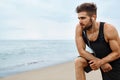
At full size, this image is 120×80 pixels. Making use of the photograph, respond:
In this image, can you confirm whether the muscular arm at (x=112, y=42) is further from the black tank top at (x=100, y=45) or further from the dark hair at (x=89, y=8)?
the dark hair at (x=89, y=8)

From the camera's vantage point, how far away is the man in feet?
11.4

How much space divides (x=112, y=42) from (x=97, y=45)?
6.6 inches

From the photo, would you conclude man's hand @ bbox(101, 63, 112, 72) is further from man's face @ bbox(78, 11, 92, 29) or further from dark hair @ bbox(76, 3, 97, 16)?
dark hair @ bbox(76, 3, 97, 16)

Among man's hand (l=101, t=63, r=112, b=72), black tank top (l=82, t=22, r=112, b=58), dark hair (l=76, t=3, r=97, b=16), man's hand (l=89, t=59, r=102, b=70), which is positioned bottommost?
man's hand (l=101, t=63, r=112, b=72)

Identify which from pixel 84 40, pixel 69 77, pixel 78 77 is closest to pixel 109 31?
pixel 84 40

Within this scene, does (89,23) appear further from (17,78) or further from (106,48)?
(17,78)

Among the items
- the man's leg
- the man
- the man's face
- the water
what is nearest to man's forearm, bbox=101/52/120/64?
the man

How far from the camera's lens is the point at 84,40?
3.67 metres

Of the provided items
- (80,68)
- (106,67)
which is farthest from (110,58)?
(80,68)

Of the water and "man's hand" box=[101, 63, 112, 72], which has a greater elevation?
"man's hand" box=[101, 63, 112, 72]

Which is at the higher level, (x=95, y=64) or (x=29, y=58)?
(x=95, y=64)

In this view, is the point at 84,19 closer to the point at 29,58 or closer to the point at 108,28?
the point at 108,28

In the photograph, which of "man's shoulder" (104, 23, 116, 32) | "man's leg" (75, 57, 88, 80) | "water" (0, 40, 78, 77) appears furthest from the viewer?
"water" (0, 40, 78, 77)

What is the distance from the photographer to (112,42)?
346cm
